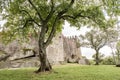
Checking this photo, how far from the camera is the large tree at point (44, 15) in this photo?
17.6 m

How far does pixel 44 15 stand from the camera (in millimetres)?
19734

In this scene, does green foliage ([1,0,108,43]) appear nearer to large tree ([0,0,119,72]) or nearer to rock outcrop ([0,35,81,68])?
large tree ([0,0,119,72])

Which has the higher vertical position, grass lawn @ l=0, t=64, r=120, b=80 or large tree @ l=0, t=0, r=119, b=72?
large tree @ l=0, t=0, r=119, b=72

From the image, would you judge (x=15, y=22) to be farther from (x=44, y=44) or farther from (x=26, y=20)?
(x=44, y=44)

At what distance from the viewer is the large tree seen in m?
17.6

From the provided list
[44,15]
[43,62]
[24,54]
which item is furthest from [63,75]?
[24,54]

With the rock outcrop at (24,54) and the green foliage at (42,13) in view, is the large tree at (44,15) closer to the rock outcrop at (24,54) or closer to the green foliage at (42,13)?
the green foliage at (42,13)

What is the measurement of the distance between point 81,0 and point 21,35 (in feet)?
26.5

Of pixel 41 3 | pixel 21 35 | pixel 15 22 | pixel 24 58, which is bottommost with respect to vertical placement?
pixel 24 58

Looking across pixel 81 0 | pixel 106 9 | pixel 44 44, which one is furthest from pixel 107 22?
pixel 44 44

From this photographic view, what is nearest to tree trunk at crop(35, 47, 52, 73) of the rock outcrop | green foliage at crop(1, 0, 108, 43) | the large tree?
the large tree

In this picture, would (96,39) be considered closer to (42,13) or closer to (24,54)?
(24,54)

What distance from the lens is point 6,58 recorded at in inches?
1127

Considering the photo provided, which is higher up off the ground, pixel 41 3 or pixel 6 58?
pixel 41 3
